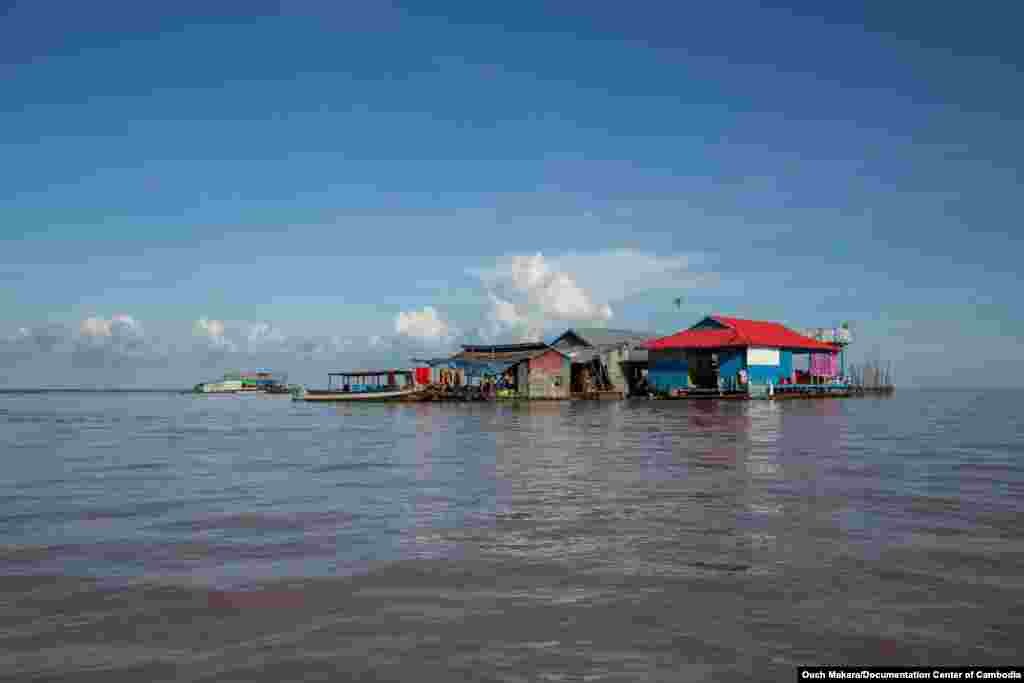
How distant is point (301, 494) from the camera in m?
13.2

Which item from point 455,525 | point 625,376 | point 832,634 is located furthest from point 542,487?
point 625,376

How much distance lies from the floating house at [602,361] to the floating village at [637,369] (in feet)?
0.29

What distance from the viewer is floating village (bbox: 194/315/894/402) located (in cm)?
5794

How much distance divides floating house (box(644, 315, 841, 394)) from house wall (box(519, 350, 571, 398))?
7.31m

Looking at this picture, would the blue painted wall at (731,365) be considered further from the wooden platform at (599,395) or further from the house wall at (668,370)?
the wooden platform at (599,395)

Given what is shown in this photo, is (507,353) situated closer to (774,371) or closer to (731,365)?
(731,365)

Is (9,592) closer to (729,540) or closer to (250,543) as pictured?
(250,543)

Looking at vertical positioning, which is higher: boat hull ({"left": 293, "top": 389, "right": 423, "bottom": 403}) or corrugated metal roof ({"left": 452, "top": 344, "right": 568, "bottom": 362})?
corrugated metal roof ({"left": 452, "top": 344, "right": 568, "bottom": 362})

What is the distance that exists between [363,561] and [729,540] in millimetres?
4317

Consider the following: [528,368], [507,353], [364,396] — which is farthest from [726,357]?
[364,396]

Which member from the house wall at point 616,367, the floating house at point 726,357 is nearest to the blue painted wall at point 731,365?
the floating house at point 726,357

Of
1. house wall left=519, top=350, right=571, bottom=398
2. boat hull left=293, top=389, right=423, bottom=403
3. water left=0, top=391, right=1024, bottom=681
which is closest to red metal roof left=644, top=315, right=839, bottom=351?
house wall left=519, top=350, right=571, bottom=398

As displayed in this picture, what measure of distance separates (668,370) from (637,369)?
676 cm

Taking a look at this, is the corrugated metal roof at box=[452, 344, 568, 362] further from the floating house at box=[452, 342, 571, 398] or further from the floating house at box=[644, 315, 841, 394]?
the floating house at box=[644, 315, 841, 394]
